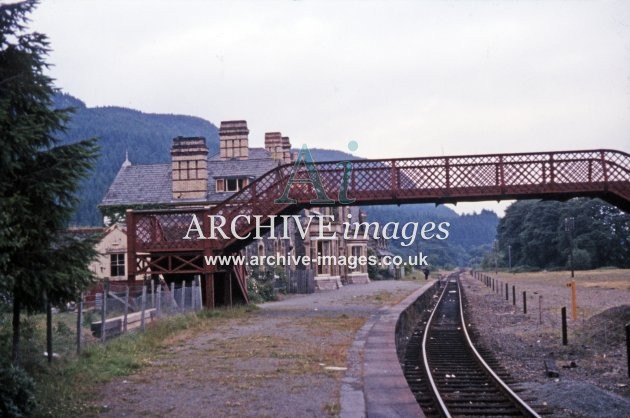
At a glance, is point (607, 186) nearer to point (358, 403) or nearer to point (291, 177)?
point (291, 177)

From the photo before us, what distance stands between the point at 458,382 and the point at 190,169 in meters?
25.8

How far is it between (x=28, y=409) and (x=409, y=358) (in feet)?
32.5

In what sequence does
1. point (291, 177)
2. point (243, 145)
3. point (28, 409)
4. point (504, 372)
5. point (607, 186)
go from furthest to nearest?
point (243, 145) < point (291, 177) < point (607, 186) < point (504, 372) < point (28, 409)

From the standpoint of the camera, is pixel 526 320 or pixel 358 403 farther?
pixel 526 320

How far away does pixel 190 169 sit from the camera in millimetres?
35281

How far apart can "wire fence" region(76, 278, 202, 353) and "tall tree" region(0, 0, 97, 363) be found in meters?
3.06

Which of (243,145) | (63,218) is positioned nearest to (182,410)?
(63,218)

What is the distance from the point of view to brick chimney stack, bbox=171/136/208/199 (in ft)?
113

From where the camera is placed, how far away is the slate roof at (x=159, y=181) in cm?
3638

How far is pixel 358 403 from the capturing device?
8.19 meters

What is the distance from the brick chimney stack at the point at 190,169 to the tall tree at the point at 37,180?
85.9 feet

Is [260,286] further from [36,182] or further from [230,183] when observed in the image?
[36,182]

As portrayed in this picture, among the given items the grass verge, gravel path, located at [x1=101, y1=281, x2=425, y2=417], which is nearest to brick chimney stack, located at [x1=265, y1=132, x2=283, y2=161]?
gravel path, located at [x1=101, y1=281, x2=425, y2=417]

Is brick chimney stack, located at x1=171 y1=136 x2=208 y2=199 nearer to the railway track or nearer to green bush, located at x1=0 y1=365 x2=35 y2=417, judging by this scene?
the railway track
